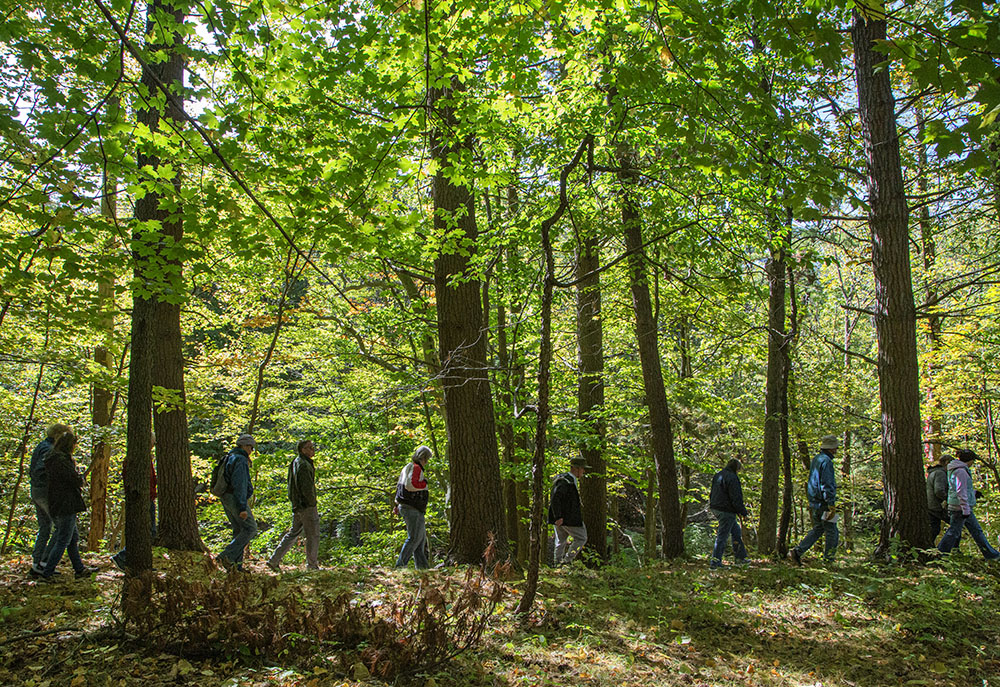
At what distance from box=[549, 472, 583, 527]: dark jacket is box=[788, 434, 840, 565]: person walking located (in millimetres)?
3081

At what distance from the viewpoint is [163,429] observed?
795 centimetres

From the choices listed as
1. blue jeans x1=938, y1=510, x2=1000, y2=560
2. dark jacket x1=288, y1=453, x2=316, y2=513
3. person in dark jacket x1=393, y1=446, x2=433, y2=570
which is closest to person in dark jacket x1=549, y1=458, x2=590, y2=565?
person in dark jacket x1=393, y1=446, x2=433, y2=570

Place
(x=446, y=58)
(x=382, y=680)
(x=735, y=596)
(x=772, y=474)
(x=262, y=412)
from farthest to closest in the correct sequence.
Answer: (x=262, y=412)
(x=772, y=474)
(x=735, y=596)
(x=446, y=58)
(x=382, y=680)

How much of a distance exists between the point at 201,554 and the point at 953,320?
16.0 meters

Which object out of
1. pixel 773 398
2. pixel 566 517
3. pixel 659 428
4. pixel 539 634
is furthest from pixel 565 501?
A: pixel 773 398

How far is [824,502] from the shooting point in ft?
27.7

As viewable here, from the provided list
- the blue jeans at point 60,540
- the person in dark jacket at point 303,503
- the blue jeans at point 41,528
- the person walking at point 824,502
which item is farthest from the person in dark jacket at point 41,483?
the person walking at point 824,502

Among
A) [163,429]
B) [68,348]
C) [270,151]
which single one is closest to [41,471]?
[163,429]

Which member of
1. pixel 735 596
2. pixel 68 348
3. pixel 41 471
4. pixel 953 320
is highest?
pixel 953 320

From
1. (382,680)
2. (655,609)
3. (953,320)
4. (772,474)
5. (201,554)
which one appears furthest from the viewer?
(953,320)

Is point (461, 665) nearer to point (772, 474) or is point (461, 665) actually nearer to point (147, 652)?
point (147, 652)

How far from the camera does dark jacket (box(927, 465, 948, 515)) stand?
8.27 metres

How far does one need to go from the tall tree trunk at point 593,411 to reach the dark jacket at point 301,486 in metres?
4.08

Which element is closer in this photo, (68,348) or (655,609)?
(655,609)
